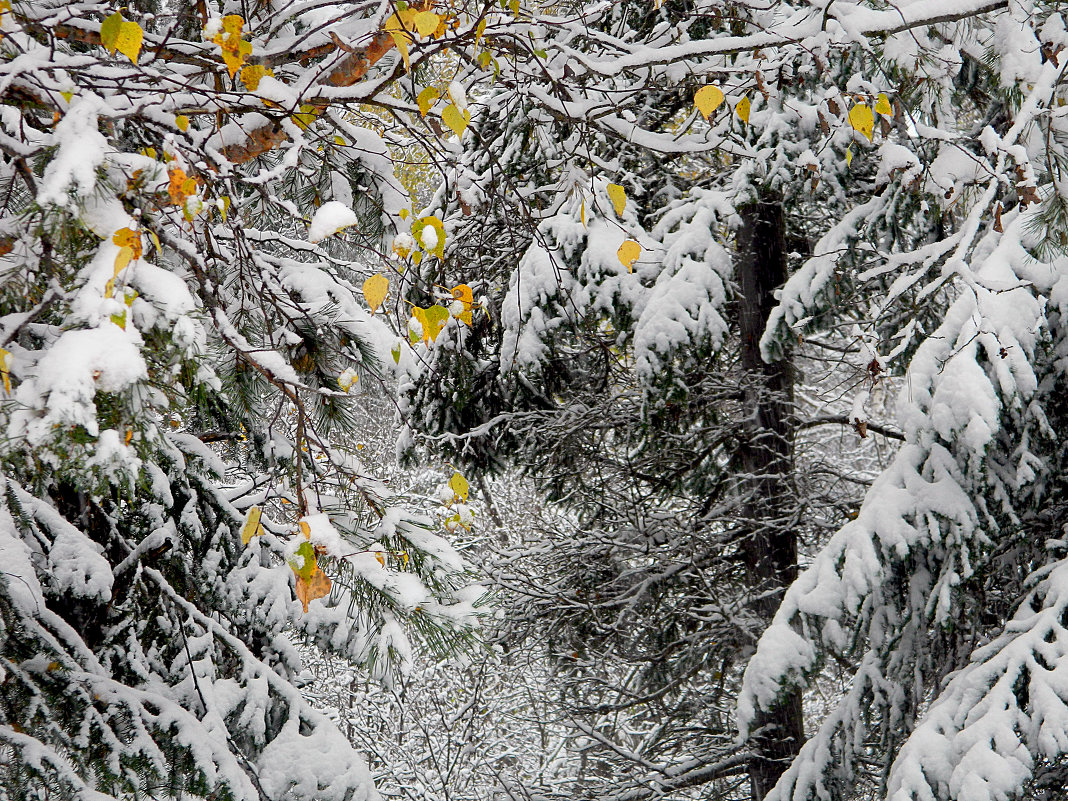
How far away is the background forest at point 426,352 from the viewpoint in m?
1.71

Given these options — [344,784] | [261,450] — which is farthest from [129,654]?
[261,450]

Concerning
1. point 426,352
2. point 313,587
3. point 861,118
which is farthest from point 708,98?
point 426,352

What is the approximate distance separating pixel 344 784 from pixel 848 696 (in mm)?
2163

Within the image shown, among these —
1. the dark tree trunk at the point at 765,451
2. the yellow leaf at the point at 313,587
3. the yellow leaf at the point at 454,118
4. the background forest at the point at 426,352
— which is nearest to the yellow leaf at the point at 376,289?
the background forest at the point at 426,352

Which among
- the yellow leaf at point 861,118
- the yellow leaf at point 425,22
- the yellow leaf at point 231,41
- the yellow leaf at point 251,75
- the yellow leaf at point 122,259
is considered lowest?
the yellow leaf at point 122,259

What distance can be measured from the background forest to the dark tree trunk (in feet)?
0.21

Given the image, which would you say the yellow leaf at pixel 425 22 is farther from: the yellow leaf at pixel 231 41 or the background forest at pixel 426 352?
the yellow leaf at pixel 231 41

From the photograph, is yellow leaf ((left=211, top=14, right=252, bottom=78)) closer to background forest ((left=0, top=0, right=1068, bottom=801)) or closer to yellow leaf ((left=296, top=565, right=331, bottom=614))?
background forest ((left=0, top=0, right=1068, bottom=801))

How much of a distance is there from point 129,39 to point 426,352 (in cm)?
360

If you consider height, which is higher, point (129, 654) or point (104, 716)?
point (129, 654)

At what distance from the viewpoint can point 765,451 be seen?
5.87 metres

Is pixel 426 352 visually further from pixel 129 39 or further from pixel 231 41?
pixel 129 39

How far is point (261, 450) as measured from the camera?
13.4 feet

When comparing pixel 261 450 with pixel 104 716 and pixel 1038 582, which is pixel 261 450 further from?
pixel 1038 582
